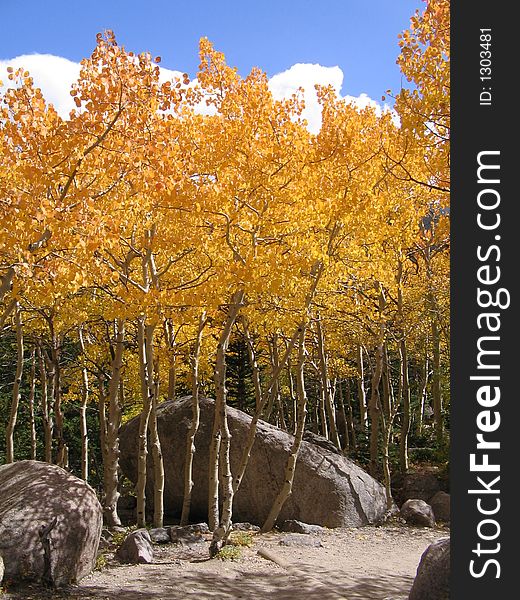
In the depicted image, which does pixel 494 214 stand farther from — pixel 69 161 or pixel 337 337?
pixel 337 337

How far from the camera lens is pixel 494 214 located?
3.72 m

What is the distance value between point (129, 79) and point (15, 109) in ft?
4.29

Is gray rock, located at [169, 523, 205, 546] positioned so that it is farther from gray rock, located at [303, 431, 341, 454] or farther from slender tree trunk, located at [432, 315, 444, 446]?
slender tree trunk, located at [432, 315, 444, 446]

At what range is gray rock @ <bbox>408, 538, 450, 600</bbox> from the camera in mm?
5977

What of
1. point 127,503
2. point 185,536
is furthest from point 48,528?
point 127,503

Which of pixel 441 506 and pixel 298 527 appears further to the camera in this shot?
pixel 441 506

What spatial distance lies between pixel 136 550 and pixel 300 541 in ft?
10.0

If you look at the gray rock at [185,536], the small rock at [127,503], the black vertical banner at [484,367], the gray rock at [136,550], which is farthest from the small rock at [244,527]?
the black vertical banner at [484,367]

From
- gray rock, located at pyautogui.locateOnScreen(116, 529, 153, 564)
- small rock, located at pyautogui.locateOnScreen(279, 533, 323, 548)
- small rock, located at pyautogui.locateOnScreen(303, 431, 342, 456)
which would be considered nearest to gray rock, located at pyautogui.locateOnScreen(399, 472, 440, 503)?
small rock, located at pyautogui.locateOnScreen(303, 431, 342, 456)

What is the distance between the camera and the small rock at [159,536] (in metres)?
10.4

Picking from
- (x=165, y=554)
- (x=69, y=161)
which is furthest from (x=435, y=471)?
(x=69, y=161)

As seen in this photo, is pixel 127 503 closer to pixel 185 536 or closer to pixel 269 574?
pixel 185 536

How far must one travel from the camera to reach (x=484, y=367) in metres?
3.60

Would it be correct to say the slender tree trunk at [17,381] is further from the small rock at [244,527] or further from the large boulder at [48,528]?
the small rock at [244,527]
